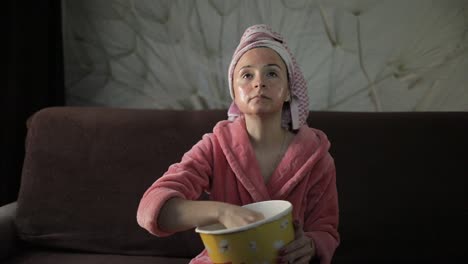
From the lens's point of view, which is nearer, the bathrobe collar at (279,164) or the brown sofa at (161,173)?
the bathrobe collar at (279,164)

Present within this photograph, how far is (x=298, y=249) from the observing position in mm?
904

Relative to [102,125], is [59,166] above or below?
below

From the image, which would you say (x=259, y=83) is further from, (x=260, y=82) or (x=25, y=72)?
(x=25, y=72)

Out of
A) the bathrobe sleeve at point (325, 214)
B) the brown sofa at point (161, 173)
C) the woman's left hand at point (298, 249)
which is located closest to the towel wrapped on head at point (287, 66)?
the bathrobe sleeve at point (325, 214)

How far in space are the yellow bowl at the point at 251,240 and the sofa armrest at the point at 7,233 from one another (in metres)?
1.09

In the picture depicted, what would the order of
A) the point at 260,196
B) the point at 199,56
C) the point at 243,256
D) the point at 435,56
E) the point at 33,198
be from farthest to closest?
the point at 199,56
the point at 435,56
the point at 33,198
the point at 260,196
the point at 243,256

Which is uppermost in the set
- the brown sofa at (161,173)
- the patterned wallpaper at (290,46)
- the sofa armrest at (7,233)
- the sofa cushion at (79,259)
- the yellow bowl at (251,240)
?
the patterned wallpaper at (290,46)

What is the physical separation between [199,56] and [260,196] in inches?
44.0

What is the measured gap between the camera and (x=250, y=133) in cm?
113

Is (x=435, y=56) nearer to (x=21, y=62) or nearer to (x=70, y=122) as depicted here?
(x=70, y=122)

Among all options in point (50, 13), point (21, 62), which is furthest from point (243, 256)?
point (50, 13)

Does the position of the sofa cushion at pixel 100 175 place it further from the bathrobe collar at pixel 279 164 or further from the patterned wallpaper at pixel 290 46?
the bathrobe collar at pixel 279 164

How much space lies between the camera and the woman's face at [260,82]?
1.04m

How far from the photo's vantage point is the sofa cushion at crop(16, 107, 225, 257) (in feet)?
5.38
